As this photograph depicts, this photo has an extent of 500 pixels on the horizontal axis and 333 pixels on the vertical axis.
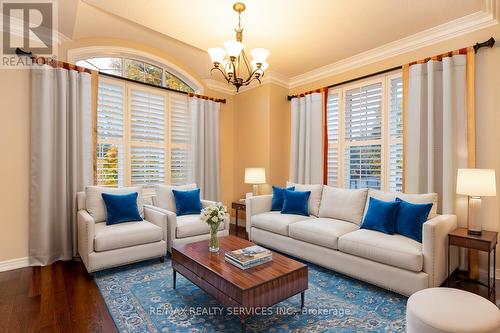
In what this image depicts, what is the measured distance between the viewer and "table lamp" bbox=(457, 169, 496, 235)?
257cm

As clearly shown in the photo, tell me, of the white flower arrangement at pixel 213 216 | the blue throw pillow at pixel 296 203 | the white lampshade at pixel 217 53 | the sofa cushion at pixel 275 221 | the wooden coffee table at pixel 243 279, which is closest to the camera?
the wooden coffee table at pixel 243 279

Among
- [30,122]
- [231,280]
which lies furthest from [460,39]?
[30,122]

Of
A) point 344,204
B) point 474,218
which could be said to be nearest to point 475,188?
point 474,218

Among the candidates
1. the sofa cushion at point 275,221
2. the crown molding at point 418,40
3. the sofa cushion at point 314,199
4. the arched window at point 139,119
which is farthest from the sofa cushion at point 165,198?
the crown molding at point 418,40

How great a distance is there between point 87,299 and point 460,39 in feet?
16.2

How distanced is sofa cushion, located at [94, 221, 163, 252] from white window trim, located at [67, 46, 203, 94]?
2414mm

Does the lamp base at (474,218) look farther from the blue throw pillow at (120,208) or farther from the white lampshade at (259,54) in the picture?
the blue throw pillow at (120,208)

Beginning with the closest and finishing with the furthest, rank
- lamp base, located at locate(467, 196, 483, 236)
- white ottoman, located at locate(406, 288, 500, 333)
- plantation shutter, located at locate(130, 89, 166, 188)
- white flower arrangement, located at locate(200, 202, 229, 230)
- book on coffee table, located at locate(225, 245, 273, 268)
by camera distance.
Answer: white ottoman, located at locate(406, 288, 500, 333), book on coffee table, located at locate(225, 245, 273, 268), white flower arrangement, located at locate(200, 202, 229, 230), lamp base, located at locate(467, 196, 483, 236), plantation shutter, located at locate(130, 89, 166, 188)

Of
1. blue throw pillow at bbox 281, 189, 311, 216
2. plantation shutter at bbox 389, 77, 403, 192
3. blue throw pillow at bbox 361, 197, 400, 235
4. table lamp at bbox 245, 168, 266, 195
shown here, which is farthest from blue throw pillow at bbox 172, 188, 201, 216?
plantation shutter at bbox 389, 77, 403, 192

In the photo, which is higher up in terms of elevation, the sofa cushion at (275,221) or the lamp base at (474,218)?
the lamp base at (474,218)

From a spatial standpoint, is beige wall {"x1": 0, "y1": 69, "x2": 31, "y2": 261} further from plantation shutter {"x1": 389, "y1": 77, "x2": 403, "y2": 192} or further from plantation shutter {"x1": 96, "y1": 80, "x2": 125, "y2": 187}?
plantation shutter {"x1": 389, "y1": 77, "x2": 403, "y2": 192}

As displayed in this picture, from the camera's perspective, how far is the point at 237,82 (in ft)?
9.44

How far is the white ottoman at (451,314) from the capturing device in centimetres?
148

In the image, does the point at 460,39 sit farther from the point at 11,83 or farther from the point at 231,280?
the point at 11,83
